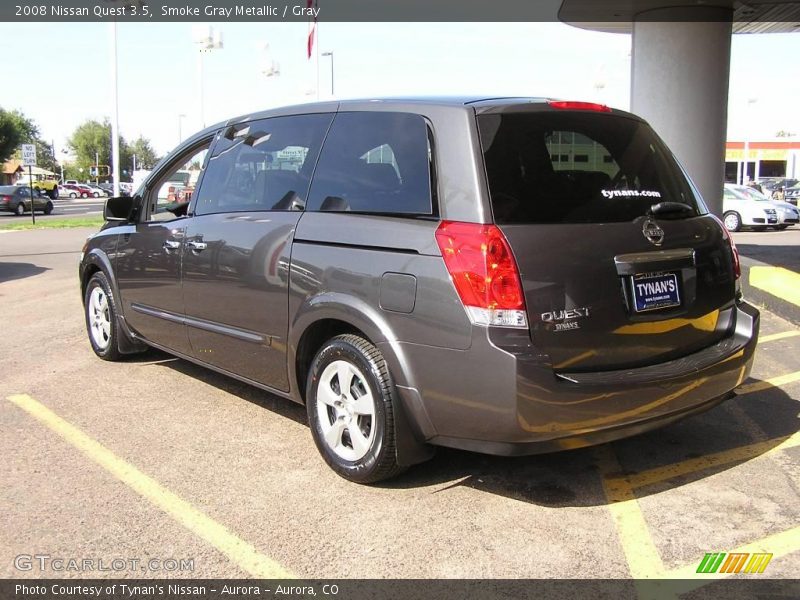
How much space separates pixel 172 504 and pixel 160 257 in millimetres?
2176

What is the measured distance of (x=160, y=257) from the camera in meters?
5.18

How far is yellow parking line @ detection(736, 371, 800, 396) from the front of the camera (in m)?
5.21

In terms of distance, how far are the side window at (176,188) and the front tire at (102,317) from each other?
2.93ft

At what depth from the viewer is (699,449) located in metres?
4.17

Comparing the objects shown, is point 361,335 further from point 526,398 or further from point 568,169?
point 568,169

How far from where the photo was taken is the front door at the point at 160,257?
5.05 meters

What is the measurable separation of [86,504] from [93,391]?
2.01 meters

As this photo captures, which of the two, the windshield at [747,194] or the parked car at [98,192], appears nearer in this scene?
the windshield at [747,194]

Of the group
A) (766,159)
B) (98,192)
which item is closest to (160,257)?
(766,159)

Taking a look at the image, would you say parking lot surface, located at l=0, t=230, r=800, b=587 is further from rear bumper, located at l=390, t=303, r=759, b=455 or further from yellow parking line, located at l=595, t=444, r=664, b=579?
rear bumper, located at l=390, t=303, r=759, b=455

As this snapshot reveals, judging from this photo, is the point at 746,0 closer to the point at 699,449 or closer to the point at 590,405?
the point at 699,449

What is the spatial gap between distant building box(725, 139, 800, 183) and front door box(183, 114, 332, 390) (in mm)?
56562

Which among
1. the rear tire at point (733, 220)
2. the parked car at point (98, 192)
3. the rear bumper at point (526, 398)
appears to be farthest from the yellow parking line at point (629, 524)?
the parked car at point (98, 192)

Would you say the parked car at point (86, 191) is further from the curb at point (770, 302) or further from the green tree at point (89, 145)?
the curb at point (770, 302)
